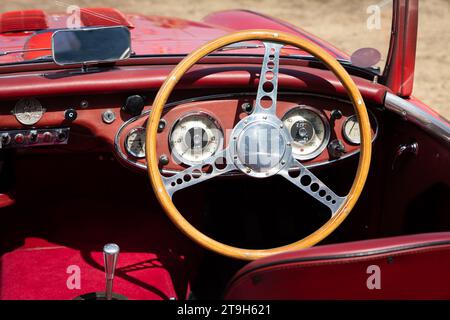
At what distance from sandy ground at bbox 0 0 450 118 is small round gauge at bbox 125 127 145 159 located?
338 cm

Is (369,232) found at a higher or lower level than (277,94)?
lower

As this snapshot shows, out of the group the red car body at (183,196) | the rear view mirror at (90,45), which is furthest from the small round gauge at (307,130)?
the rear view mirror at (90,45)

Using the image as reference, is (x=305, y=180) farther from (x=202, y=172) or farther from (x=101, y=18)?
(x=101, y=18)

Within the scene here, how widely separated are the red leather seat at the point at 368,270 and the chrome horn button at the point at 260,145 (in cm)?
47

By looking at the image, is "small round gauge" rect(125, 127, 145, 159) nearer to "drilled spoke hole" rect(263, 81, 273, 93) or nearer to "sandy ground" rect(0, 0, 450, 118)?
"drilled spoke hole" rect(263, 81, 273, 93)

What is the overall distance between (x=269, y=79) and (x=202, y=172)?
0.35m

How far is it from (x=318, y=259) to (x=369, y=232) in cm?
106

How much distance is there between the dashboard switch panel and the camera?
2.16m

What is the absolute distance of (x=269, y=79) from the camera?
7.09ft

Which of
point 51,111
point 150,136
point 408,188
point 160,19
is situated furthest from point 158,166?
point 160,19

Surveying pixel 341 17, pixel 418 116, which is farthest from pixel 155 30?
pixel 341 17

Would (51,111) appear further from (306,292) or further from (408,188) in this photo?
(408,188)

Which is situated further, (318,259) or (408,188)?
(408,188)

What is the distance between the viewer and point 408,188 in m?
2.50
